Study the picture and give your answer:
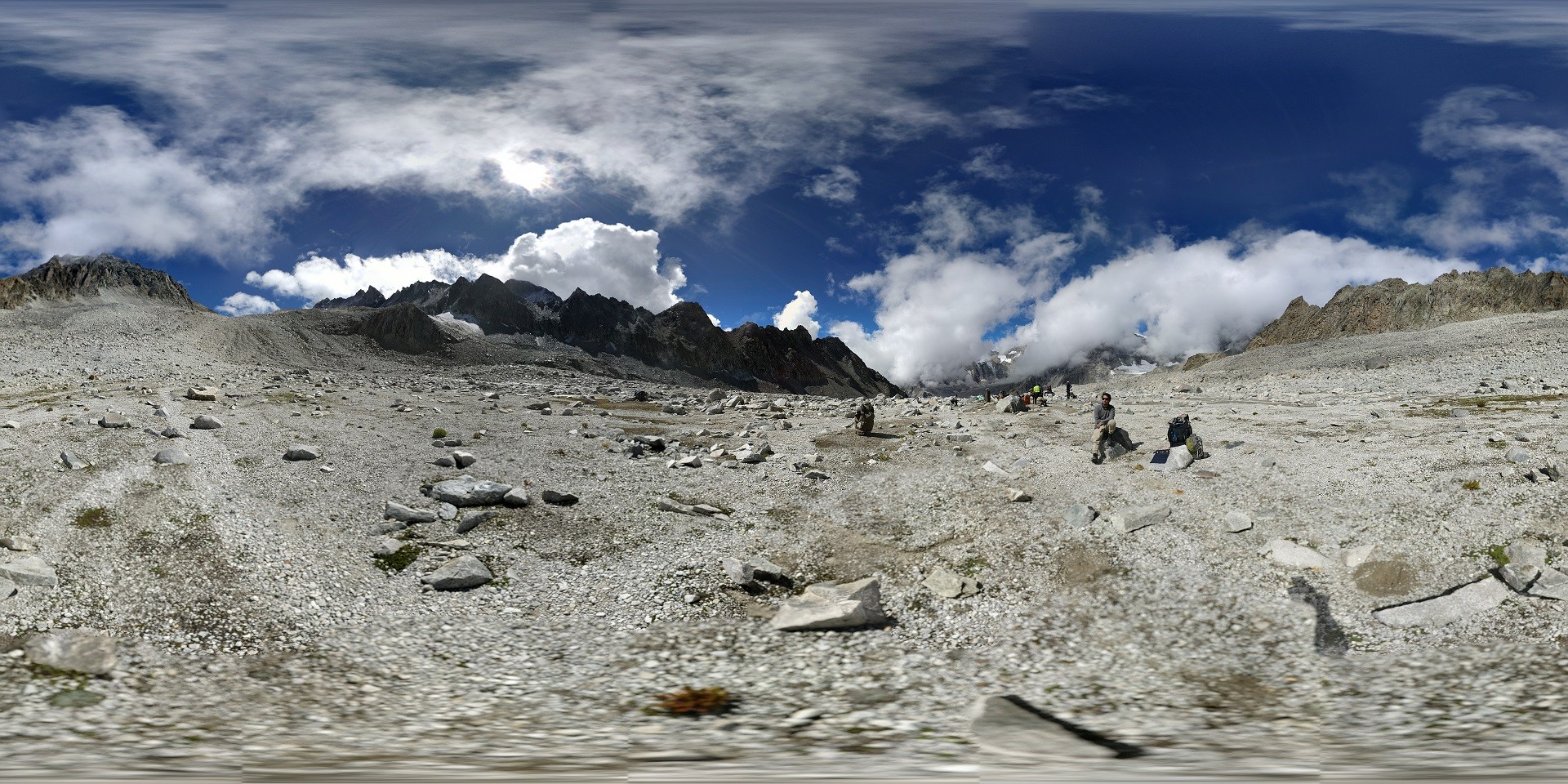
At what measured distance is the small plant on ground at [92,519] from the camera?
51.0 feet

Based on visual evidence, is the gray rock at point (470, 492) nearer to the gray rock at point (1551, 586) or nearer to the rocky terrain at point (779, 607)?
the rocky terrain at point (779, 607)

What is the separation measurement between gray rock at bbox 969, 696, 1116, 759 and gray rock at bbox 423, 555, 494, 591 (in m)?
10.7

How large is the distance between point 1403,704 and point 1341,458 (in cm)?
1638

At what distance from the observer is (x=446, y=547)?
54.6 ft

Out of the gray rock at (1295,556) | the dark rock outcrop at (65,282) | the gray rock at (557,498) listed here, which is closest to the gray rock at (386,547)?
the gray rock at (557,498)

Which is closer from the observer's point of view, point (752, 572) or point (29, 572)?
point (29, 572)

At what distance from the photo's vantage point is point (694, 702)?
9.83 metres

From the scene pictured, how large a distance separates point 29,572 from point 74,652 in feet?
12.6

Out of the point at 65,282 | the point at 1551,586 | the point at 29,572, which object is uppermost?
the point at 65,282

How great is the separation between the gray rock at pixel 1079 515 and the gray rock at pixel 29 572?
2168 cm

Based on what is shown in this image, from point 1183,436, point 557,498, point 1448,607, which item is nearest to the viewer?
point 1448,607

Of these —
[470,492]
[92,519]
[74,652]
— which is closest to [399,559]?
[470,492]

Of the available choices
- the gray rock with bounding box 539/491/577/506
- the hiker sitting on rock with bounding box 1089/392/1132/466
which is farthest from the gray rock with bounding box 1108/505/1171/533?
the gray rock with bounding box 539/491/577/506

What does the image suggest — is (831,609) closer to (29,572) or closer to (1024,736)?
(1024,736)
